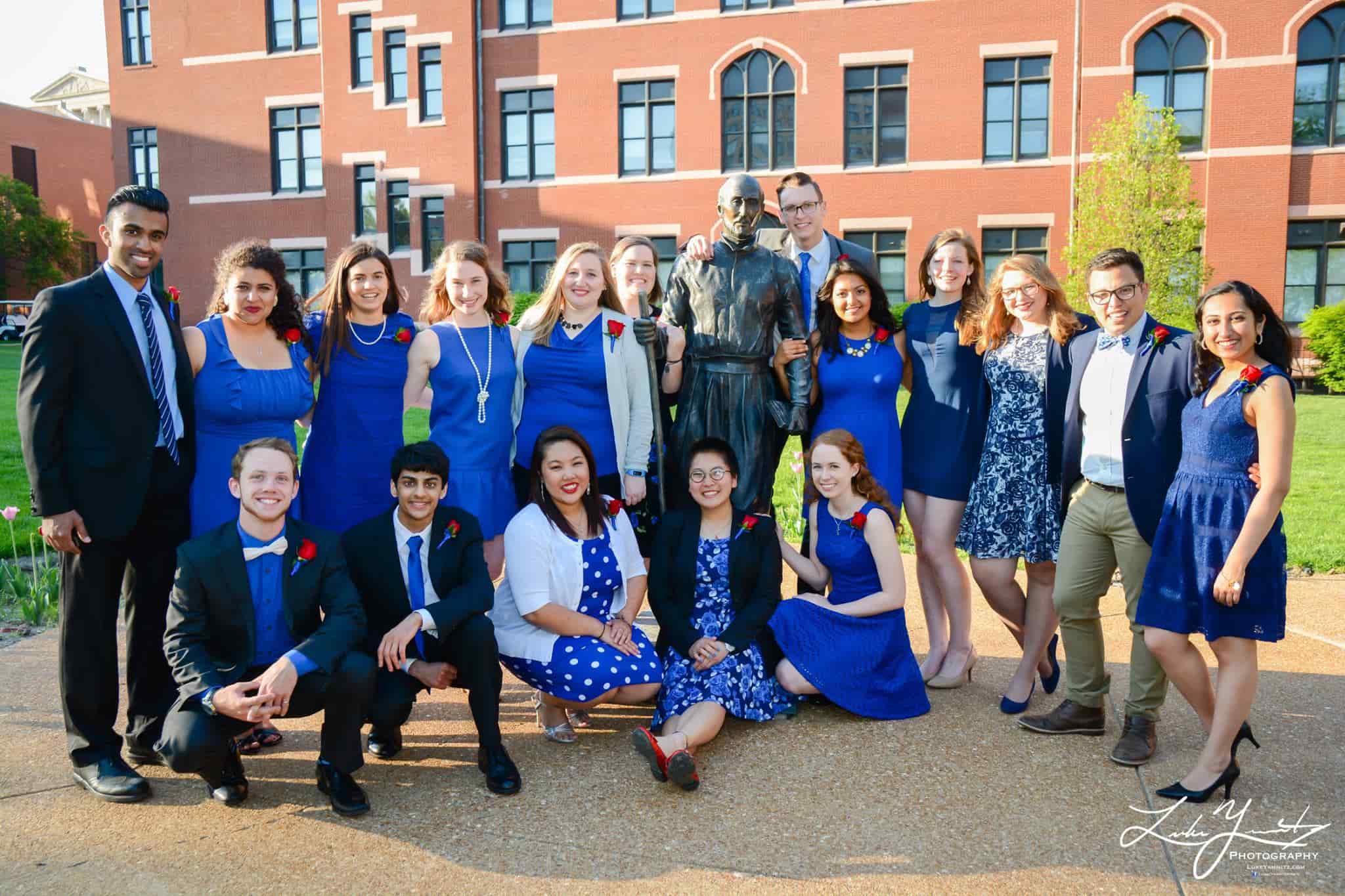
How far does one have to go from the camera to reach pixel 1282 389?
3.51 metres

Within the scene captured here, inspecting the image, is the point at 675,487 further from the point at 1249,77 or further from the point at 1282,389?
the point at 1249,77

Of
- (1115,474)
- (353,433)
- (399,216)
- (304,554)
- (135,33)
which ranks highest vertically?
(135,33)

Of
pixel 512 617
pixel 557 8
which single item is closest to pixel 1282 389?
pixel 512 617

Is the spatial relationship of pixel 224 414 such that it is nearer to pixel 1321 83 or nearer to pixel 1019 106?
pixel 1019 106

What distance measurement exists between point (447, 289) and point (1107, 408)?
2906mm

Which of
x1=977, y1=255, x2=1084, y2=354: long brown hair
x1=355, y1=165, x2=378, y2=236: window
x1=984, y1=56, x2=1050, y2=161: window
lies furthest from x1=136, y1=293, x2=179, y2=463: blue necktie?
x1=355, y1=165, x2=378, y2=236: window

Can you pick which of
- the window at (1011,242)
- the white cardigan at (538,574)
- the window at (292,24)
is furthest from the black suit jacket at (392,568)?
the window at (292,24)

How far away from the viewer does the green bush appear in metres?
19.4

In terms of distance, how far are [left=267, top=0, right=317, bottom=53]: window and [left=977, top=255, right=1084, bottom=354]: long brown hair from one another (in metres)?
26.3

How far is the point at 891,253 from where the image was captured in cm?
2281

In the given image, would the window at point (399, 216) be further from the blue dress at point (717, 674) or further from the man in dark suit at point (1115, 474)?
the man in dark suit at point (1115, 474)

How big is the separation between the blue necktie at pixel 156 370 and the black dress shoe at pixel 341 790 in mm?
1375

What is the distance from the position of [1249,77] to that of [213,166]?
A: 82.4 feet

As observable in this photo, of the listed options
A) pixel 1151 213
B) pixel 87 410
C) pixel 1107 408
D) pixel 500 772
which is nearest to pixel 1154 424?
pixel 1107 408
